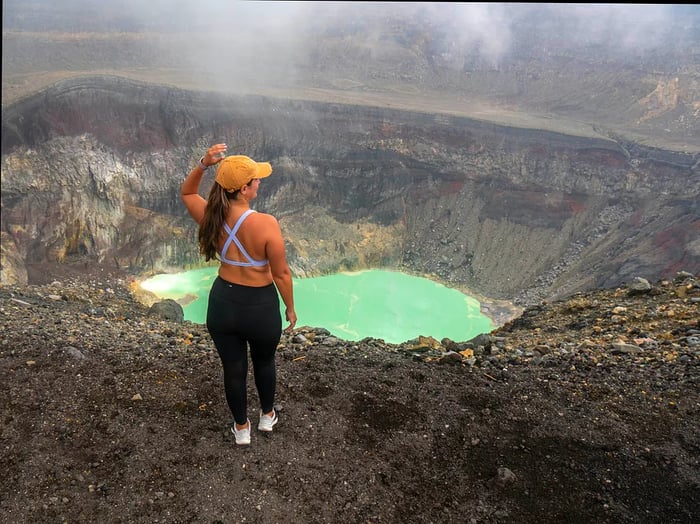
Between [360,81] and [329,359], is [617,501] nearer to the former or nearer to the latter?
[329,359]

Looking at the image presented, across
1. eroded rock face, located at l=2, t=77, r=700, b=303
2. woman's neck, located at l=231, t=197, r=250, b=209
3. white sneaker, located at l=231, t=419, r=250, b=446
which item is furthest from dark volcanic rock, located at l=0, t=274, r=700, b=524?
eroded rock face, located at l=2, t=77, r=700, b=303

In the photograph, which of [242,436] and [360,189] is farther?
[360,189]

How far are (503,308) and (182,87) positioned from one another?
2361 centimetres

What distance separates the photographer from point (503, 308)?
28.1 meters

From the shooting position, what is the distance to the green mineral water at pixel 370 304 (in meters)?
23.5

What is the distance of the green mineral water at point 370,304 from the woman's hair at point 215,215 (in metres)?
18.3

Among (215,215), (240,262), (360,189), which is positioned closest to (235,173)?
(215,215)

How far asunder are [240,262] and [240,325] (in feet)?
1.55

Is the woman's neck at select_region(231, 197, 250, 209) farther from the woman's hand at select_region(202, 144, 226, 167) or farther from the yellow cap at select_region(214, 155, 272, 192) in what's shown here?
the woman's hand at select_region(202, 144, 226, 167)

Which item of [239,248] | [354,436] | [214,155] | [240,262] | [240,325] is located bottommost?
[354,436]

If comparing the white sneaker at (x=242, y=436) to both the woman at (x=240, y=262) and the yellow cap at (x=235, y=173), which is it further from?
the yellow cap at (x=235, y=173)

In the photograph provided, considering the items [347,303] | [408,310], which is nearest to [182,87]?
[347,303]

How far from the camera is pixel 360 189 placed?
116 feet

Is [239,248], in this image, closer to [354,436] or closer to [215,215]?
[215,215]
